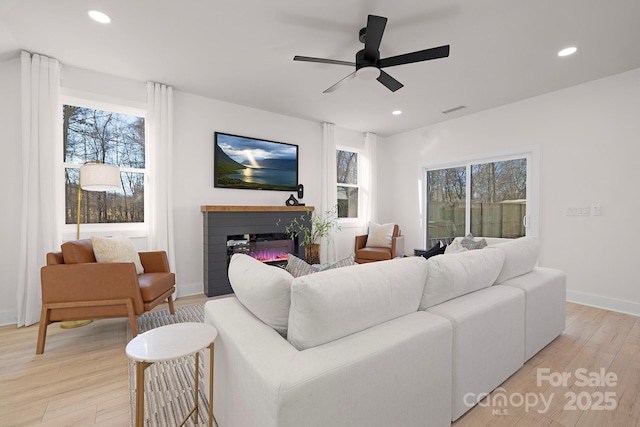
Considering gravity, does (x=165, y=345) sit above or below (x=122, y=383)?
above

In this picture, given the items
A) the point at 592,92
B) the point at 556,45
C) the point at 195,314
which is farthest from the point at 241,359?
the point at 592,92

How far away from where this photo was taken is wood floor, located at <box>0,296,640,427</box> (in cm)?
151

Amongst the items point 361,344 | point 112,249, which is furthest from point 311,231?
point 361,344

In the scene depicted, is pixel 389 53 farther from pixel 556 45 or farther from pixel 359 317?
pixel 359 317

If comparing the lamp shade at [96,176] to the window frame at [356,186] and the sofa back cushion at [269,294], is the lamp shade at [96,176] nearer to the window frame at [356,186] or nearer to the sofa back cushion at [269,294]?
the sofa back cushion at [269,294]

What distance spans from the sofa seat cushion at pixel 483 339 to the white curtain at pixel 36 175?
3711mm

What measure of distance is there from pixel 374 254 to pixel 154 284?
3243 mm

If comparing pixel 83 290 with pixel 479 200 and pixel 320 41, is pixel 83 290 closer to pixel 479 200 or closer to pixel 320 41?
pixel 320 41

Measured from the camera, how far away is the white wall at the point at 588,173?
311cm

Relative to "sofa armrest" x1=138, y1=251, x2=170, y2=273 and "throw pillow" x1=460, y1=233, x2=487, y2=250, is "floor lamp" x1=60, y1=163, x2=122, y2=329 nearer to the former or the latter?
"sofa armrest" x1=138, y1=251, x2=170, y2=273

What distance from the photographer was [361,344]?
1094 millimetres

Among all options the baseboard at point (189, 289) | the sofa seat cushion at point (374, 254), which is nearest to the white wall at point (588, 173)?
the sofa seat cushion at point (374, 254)

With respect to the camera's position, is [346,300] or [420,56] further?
[420,56]

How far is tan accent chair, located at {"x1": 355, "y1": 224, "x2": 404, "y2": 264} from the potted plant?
0.61 metres
